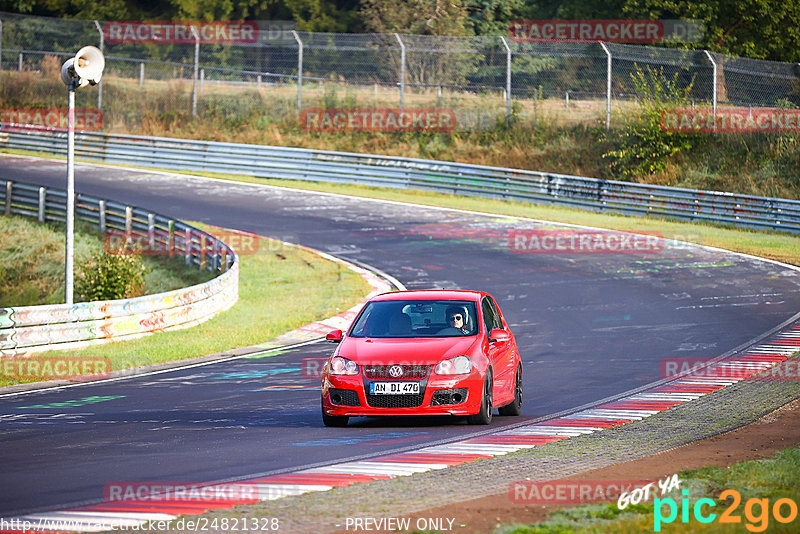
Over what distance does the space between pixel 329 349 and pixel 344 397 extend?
23.9 ft

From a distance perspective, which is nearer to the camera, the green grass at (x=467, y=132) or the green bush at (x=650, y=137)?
the green grass at (x=467, y=132)

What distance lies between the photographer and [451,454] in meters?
9.60

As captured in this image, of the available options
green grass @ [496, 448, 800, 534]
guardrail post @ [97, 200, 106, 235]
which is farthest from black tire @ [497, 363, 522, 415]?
guardrail post @ [97, 200, 106, 235]

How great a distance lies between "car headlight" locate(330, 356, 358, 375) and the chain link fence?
1086 inches

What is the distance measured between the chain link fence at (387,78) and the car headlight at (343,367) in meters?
27.6

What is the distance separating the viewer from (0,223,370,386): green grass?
17.9m

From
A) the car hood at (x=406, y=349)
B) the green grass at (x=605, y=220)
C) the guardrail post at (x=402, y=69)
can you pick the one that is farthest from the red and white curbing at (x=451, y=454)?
the guardrail post at (x=402, y=69)

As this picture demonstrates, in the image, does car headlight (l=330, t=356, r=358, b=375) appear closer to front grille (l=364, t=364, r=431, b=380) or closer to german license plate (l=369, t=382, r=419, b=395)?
front grille (l=364, t=364, r=431, b=380)

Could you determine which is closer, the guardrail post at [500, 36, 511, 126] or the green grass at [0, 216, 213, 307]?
the green grass at [0, 216, 213, 307]

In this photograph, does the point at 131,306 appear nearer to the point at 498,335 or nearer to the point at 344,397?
the point at 344,397

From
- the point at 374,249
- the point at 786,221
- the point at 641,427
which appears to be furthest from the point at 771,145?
the point at 641,427

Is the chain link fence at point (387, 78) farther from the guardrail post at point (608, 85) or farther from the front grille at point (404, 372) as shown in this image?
the front grille at point (404, 372)

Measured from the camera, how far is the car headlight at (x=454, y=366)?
1118cm

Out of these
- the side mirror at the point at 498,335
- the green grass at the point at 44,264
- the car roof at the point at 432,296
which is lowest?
the green grass at the point at 44,264
